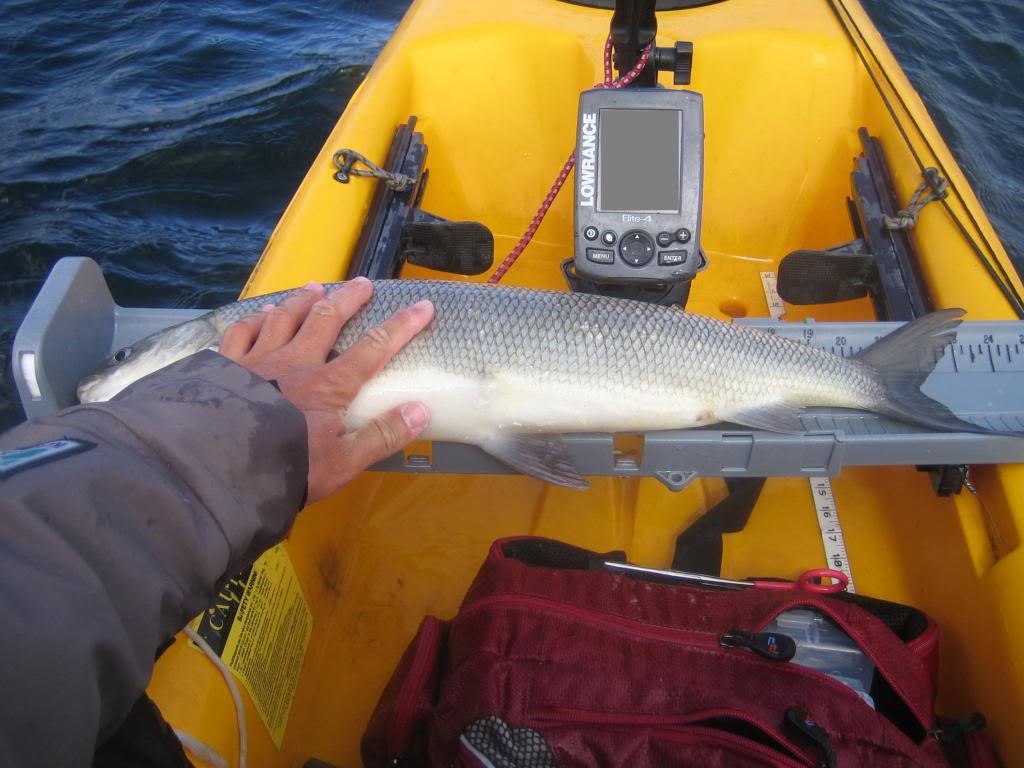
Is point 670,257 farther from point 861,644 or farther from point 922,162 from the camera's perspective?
point 922,162

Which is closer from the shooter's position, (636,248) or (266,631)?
(266,631)

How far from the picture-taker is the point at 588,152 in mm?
2389

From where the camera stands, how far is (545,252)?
12.5 ft

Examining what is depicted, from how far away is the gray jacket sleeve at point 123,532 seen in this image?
0.86 m

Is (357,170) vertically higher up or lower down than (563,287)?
higher up

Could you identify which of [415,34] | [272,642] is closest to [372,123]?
[415,34]

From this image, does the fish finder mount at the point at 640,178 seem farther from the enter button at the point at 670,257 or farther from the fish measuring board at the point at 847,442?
the fish measuring board at the point at 847,442

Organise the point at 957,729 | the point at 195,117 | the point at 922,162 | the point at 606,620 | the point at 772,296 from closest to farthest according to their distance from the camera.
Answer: the point at 957,729
the point at 606,620
the point at 922,162
the point at 772,296
the point at 195,117

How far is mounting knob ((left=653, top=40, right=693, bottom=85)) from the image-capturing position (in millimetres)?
2350

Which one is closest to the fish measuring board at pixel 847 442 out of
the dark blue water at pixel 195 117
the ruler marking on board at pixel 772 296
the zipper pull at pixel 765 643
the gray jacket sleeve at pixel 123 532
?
the zipper pull at pixel 765 643

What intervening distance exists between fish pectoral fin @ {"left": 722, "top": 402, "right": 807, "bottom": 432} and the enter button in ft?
1.86

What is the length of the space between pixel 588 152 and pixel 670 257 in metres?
0.46

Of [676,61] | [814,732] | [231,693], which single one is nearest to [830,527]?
[814,732]

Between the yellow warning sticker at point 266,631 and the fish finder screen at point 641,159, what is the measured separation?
5.16ft
